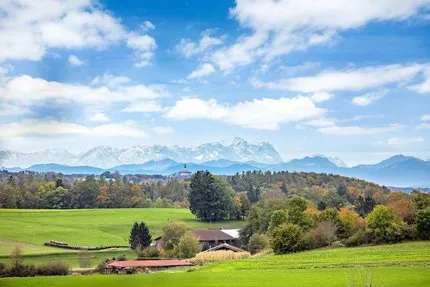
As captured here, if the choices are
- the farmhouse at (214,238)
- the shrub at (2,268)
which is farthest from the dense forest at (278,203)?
the shrub at (2,268)

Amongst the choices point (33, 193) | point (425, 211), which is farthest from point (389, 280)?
point (33, 193)

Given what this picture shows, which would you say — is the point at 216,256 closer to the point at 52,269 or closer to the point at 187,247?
the point at 187,247

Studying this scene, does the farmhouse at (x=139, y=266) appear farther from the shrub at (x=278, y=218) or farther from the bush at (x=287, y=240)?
the shrub at (x=278, y=218)

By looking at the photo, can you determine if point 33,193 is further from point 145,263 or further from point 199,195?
point 145,263

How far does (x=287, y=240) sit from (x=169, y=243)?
66.9 ft

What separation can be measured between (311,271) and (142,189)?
4847 inches

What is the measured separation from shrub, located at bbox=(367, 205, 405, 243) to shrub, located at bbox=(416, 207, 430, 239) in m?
1.81

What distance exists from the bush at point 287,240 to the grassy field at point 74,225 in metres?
31.2

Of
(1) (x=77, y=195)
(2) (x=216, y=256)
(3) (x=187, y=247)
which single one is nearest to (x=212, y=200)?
(1) (x=77, y=195)

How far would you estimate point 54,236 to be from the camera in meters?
93.2

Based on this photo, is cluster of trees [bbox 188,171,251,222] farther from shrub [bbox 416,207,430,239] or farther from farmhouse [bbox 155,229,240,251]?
shrub [bbox 416,207,430,239]

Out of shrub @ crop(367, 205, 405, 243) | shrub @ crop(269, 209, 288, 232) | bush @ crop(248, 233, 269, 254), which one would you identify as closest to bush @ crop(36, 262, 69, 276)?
shrub @ crop(269, 209, 288, 232)

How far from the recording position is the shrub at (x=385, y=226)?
64.1 m

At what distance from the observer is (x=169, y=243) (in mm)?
81500
